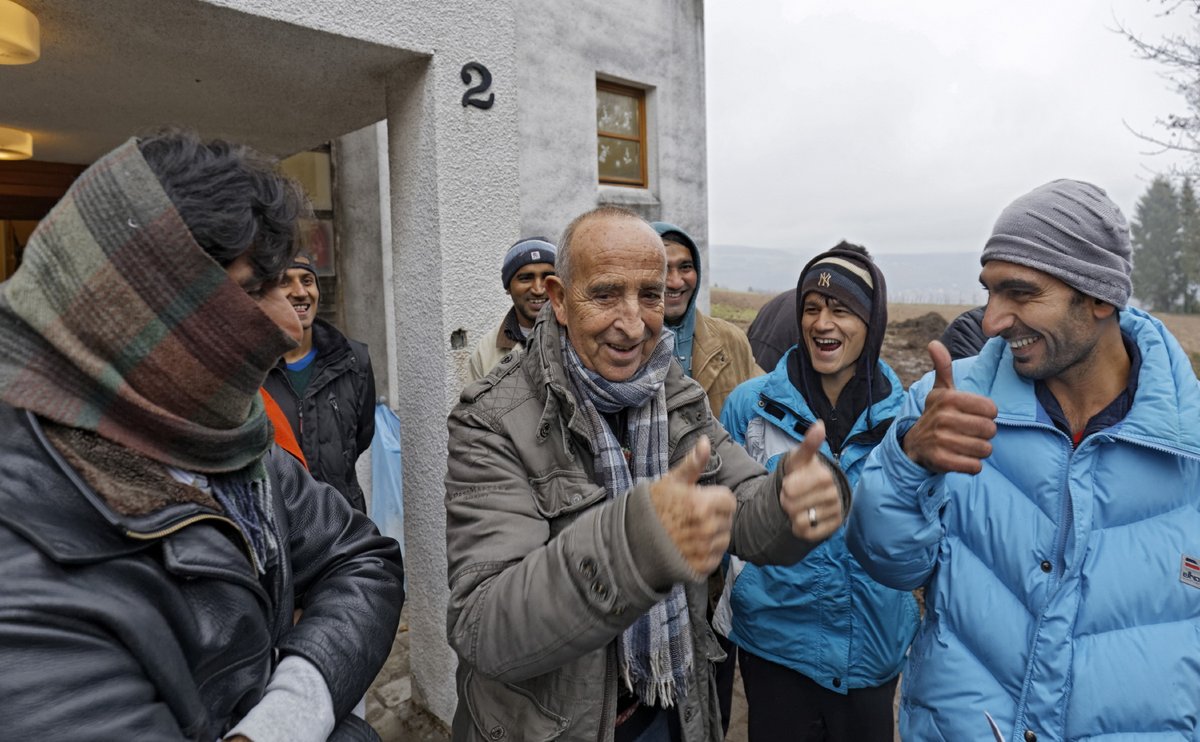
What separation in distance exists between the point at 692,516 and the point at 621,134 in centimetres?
674

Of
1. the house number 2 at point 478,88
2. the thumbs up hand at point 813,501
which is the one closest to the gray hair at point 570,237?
the thumbs up hand at point 813,501

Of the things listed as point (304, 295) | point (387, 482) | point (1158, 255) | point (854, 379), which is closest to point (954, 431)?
point (854, 379)

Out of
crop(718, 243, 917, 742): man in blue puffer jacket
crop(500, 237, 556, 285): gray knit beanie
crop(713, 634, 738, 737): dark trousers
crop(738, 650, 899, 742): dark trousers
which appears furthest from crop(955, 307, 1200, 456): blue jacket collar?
crop(500, 237, 556, 285): gray knit beanie

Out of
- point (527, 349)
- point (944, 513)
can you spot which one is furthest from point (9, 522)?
point (944, 513)

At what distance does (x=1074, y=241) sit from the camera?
1658mm

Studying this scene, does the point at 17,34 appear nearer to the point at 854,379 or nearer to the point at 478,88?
the point at 478,88

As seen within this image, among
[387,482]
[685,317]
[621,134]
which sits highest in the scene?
[621,134]

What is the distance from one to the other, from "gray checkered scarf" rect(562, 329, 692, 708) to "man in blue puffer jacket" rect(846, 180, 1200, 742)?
1.73ft

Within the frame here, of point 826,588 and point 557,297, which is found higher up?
point 557,297

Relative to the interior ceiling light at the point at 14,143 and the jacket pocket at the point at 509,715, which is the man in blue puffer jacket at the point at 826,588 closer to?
the jacket pocket at the point at 509,715

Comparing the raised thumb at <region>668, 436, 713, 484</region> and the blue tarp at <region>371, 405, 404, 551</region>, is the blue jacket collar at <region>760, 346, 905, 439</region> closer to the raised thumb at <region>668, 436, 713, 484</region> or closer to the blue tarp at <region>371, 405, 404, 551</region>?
the raised thumb at <region>668, 436, 713, 484</region>

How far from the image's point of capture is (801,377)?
2.51 m

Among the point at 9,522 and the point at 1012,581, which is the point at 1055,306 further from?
the point at 9,522

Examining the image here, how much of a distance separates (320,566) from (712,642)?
41.3 inches
